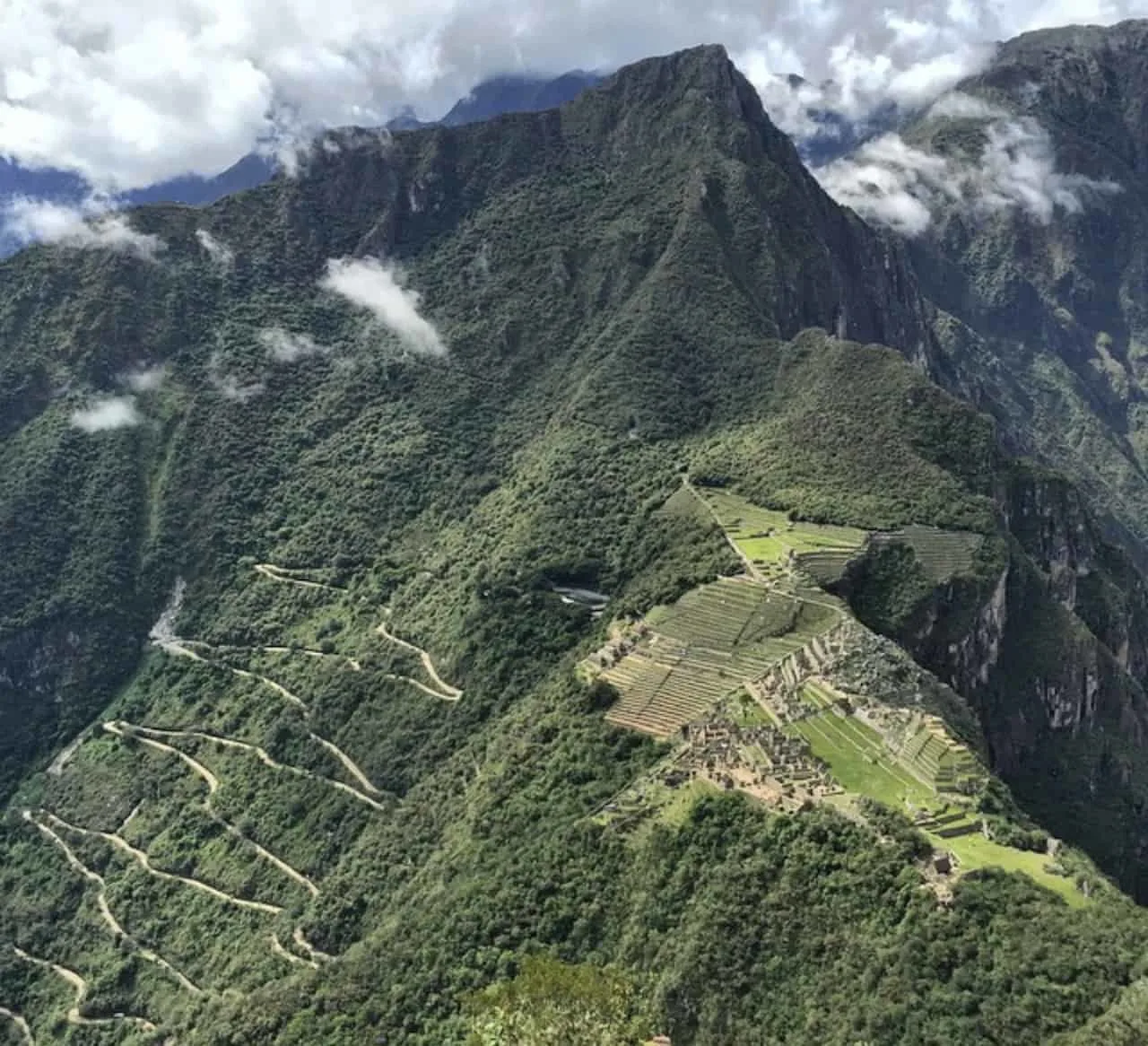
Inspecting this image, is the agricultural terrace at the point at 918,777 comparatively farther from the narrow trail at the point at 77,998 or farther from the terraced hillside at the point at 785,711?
the narrow trail at the point at 77,998

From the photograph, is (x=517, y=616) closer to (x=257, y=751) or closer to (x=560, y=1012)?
(x=257, y=751)

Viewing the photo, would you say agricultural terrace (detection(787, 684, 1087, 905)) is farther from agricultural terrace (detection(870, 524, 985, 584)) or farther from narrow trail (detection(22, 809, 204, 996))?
narrow trail (detection(22, 809, 204, 996))

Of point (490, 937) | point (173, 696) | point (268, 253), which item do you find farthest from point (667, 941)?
point (268, 253)

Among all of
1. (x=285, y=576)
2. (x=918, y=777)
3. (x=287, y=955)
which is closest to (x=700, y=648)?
(x=918, y=777)

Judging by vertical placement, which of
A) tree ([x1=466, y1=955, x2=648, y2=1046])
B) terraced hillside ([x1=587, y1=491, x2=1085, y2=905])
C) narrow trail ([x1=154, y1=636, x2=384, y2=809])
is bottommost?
narrow trail ([x1=154, y1=636, x2=384, y2=809])

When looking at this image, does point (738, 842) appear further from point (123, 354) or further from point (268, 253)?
point (268, 253)

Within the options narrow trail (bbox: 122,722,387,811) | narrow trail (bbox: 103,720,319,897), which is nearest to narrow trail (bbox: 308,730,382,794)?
narrow trail (bbox: 122,722,387,811)
